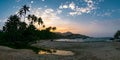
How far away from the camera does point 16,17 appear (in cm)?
8625

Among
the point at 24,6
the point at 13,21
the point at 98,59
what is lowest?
the point at 98,59

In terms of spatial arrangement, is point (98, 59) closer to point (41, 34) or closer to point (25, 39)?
point (25, 39)

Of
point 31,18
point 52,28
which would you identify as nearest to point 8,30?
point 31,18

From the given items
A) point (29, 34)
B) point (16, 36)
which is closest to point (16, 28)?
point (16, 36)

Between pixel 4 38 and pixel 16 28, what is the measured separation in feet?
34.9

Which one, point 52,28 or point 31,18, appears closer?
point 31,18

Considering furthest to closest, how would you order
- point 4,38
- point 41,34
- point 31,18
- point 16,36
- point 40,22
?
1. point 41,34
2. point 40,22
3. point 31,18
4. point 4,38
5. point 16,36

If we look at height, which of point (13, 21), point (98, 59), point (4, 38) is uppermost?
point (13, 21)

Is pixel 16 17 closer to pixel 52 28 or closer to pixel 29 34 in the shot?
pixel 29 34

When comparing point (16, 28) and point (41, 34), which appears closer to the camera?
point (16, 28)

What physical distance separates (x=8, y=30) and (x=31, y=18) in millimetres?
17125

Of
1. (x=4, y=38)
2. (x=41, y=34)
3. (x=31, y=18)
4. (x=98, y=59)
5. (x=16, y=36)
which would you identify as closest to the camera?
(x=98, y=59)

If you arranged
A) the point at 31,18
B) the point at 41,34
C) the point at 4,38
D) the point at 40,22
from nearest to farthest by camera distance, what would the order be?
the point at 4,38, the point at 31,18, the point at 40,22, the point at 41,34

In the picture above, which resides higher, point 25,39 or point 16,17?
point 16,17
